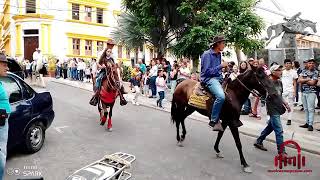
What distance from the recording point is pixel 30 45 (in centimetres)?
4206

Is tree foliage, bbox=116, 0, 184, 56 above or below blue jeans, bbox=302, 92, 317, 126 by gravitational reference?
above

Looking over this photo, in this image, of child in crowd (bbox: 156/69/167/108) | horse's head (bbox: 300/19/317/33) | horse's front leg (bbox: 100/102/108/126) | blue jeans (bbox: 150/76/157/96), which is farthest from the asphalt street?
horse's head (bbox: 300/19/317/33)

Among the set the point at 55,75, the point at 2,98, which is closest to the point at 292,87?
the point at 2,98

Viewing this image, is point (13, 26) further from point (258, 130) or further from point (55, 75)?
point (258, 130)

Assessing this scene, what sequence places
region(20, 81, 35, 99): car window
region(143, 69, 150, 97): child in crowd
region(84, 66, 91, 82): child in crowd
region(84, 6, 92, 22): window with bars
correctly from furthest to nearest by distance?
1. region(84, 6, 92, 22): window with bars
2. region(84, 66, 91, 82): child in crowd
3. region(143, 69, 150, 97): child in crowd
4. region(20, 81, 35, 99): car window

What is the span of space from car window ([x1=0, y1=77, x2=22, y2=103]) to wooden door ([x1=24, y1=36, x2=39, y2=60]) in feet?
119

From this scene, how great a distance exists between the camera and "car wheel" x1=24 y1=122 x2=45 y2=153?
7.35m

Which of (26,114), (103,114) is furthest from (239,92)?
(103,114)

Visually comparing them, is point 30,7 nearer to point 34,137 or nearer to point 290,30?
point 290,30

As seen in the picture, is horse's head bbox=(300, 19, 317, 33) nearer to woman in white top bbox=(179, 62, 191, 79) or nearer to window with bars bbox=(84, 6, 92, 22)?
woman in white top bbox=(179, 62, 191, 79)

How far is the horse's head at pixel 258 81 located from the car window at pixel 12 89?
434cm

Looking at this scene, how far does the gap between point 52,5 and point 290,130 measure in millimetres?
36973

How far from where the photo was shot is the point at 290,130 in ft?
34.4

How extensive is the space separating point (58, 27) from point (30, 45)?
3.65 meters
